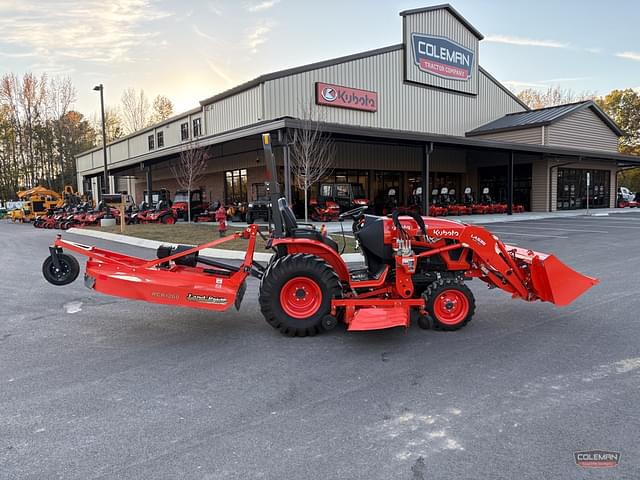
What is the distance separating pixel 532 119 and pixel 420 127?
812cm

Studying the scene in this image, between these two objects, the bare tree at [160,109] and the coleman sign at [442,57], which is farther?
the bare tree at [160,109]

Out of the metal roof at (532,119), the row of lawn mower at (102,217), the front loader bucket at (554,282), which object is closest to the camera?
the front loader bucket at (554,282)

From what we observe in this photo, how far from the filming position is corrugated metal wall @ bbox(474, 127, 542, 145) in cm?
2933

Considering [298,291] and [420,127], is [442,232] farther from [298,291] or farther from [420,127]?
[420,127]

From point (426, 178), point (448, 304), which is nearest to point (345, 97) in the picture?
point (426, 178)

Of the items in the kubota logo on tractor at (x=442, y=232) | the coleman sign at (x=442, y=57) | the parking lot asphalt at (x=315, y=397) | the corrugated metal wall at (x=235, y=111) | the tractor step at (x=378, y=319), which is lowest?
the parking lot asphalt at (x=315, y=397)

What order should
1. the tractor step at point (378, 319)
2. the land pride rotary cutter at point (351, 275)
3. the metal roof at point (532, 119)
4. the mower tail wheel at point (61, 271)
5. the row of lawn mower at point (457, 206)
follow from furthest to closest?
1. the metal roof at point (532, 119)
2. the row of lawn mower at point (457, 206)
3. the mower tail wheel at point (61, 271)
4. the land pride rotary cutter at point (351, 275)
5. the tractor step at point (378, 319)

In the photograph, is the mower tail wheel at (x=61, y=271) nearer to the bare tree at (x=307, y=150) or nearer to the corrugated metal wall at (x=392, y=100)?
the bare tree at (x=307, y=150)

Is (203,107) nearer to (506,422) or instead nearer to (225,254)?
(225,254)

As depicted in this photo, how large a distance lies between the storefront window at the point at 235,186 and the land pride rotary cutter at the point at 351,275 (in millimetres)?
22602

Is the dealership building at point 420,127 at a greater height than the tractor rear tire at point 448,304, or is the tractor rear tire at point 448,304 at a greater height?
the dealership building at point 420,127

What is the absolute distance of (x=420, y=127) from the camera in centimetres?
2866

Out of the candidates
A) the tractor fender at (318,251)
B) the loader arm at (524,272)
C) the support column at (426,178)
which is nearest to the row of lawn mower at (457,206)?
the support column at (426,178)

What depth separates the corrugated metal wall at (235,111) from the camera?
22922 mm
